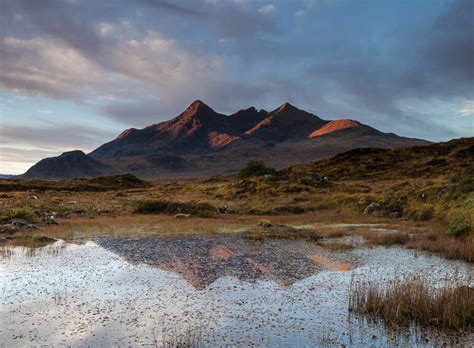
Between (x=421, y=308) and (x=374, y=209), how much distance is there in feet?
101

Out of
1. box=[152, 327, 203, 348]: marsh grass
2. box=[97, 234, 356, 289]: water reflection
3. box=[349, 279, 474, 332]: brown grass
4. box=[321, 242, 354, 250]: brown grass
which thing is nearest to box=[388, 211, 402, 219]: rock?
box=[321, 242, 354, 250]: brown grass

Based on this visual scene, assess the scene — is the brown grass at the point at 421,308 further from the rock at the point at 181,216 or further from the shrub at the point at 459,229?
the rock at the point at 181,216

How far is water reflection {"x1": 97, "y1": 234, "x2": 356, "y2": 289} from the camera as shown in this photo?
17.9 meters

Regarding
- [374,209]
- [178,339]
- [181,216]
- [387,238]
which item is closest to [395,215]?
[374,209]

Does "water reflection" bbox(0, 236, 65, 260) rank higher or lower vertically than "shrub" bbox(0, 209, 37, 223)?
lower

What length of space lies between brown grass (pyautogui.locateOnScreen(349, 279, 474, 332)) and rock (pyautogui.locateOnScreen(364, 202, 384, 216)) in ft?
91.6

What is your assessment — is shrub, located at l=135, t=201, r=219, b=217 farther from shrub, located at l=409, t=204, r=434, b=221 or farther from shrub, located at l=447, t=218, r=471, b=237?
shrub, located at l=447, t=218, r=471, b=237

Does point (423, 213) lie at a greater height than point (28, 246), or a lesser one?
greater

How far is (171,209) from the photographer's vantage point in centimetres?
4459

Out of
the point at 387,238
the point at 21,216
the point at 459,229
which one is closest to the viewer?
the point at 459,229

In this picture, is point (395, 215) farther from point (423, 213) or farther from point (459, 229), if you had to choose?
point (459, 229)

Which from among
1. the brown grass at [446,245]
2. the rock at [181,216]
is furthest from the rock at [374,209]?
the rock at [181,216]

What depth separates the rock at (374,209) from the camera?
40219 millimetres

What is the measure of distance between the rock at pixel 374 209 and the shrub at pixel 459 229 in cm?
1468
